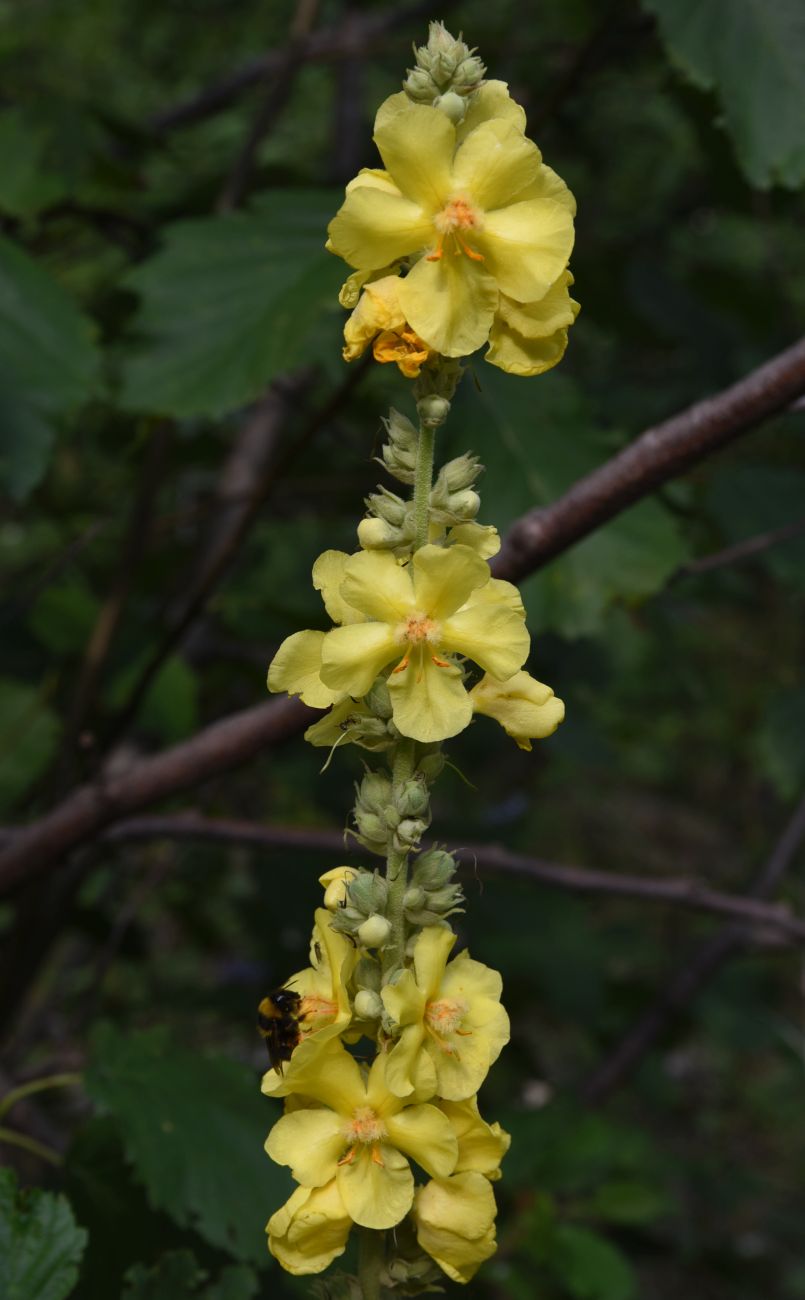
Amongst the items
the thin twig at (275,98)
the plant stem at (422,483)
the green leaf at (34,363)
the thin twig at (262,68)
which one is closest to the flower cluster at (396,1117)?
the plant stem at (422,483)

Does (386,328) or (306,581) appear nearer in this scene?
(386,328)

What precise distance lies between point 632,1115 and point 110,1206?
138 inches

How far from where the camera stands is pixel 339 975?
3.00 feet

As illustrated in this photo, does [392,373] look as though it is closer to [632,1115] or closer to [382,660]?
[382,660]

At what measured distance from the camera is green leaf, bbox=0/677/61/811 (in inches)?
108

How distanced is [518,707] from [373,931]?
21 centimetres

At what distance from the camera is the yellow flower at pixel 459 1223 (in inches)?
34.9

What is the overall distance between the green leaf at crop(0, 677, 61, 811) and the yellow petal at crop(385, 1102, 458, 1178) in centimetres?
197

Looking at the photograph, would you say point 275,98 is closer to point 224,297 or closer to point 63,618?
point 224,297

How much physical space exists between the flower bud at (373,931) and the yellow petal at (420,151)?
492 millimetres

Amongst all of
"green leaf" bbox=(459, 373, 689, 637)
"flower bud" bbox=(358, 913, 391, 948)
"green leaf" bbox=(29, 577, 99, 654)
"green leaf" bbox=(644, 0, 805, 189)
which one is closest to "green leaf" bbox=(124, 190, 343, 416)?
"green leaf" bbox=(459, 373, 689, 637)

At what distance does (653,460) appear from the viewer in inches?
56.1

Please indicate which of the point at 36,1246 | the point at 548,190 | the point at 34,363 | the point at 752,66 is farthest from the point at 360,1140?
the point at 752,66

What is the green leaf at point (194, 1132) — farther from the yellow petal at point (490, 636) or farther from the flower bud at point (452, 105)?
the flower bud at point (452, 105)
